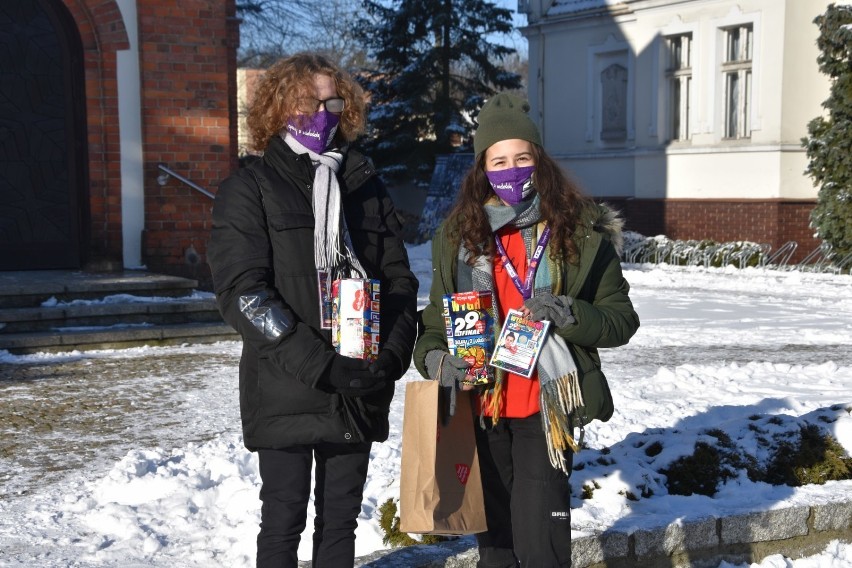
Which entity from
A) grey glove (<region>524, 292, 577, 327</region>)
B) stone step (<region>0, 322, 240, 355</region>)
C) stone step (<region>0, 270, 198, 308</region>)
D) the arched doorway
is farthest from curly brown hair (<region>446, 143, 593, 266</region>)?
the arched doorway

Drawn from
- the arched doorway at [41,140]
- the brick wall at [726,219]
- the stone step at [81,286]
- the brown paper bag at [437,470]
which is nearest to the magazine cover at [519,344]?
the brown paper bag at [437,470]

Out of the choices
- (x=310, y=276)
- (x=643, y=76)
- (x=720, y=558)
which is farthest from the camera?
(x=643, y=76)

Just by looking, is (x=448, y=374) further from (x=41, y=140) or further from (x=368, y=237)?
(x=41, y=140)

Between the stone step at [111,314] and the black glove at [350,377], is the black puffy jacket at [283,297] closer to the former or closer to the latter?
the black glove at [350,377]

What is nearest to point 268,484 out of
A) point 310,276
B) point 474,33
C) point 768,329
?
point 310,276

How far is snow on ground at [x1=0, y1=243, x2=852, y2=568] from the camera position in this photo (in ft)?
15.5

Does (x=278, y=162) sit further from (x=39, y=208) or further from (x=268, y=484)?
(x=39, y=208)

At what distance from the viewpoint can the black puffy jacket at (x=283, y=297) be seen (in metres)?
3.35

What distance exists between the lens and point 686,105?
22016mm

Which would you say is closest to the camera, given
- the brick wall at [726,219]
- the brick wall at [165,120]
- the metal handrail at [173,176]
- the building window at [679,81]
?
the brick wall at [165,120]

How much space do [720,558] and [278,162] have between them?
2589 millimetres

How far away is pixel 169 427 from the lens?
23.3ft

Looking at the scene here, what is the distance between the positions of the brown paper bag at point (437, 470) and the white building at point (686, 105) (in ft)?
56.1

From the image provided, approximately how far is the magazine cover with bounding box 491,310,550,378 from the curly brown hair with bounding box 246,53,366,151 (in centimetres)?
80
